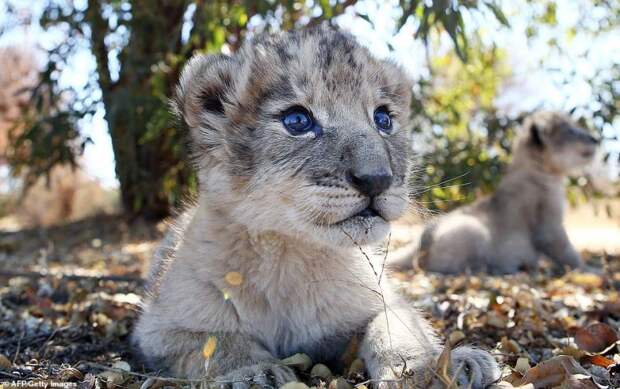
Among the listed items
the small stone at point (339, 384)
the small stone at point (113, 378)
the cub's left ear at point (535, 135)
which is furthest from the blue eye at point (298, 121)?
the cub's left ear at point (535, 135)

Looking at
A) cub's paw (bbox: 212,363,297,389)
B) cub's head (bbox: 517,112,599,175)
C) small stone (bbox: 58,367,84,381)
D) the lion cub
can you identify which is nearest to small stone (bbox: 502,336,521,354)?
cub's paw (bbox: 212,363,297,389)

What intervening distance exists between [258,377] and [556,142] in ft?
23.6

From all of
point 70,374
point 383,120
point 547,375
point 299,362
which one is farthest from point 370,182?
point 70,374

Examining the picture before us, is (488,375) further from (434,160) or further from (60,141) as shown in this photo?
(60,141)

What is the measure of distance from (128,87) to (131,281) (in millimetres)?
2572

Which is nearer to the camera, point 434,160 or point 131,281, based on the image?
point 131,281

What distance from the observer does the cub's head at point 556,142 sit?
884 centimetres

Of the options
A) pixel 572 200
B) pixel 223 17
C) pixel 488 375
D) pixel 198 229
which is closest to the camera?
pixel 488 375

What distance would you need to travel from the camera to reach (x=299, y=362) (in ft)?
10.4

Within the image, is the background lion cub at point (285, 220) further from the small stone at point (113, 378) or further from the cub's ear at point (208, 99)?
the small stone at point (113, 378)

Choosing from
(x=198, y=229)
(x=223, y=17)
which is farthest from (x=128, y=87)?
(x=198, y=229)

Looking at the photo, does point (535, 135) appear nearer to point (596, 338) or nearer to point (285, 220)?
point (596, 338)

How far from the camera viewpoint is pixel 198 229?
3.62 metres

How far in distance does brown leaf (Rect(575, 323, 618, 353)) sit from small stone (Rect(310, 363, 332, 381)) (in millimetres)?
1474
